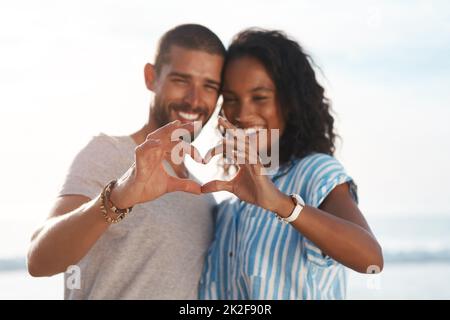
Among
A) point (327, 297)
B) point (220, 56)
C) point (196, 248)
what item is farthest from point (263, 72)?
point (327, 297)

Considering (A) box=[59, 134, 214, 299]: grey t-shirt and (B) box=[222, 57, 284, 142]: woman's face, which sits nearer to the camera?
(A) box=[59, 134, 214, 299]: grey t-shirt

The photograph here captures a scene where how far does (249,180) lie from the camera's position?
8.47ft

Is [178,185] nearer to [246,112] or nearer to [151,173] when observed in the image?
[151,173]

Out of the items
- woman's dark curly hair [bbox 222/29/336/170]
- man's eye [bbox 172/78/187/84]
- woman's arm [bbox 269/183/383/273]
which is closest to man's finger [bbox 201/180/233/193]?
woman's arm [bbox 269/183/383/273]

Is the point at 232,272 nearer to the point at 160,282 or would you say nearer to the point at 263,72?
the point at 160,282

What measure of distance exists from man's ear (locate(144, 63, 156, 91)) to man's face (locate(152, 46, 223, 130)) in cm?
19

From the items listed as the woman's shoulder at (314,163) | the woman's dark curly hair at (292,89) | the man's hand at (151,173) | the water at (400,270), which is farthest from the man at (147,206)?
the water at (400,270)

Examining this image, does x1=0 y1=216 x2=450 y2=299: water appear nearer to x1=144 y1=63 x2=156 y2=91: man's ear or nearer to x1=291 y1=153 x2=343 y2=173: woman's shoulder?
x1=291 y1=153 x2=343 y2=173: woman's shoulder

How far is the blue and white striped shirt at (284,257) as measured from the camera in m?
2.96

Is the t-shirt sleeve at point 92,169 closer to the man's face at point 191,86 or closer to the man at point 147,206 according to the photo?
the man at point 147,206

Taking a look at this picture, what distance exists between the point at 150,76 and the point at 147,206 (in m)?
0.89

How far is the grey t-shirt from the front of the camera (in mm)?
3119

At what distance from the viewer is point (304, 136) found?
10.9 ft

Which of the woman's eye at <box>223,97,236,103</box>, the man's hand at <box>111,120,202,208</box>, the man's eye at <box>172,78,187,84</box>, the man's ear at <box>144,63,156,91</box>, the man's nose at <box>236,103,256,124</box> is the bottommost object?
the man's hand at <box>111,120,202,208</box>
